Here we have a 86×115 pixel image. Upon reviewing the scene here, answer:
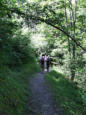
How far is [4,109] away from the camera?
367 centimetres

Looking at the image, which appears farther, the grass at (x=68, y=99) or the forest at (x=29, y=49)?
the grass at (x=68, y=99)

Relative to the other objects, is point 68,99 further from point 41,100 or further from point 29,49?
point 29,49

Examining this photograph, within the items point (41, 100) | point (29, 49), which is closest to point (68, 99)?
point (41, 100)

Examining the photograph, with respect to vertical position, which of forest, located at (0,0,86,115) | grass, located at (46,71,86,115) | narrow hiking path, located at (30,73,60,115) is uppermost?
forest, located at (0,0,86,115)

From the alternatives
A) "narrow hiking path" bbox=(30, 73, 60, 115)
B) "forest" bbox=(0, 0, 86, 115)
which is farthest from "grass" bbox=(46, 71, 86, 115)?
"narrow hiking path" bbox=(30, 73, 60, 115)

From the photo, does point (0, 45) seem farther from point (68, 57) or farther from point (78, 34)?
point (78, 34)

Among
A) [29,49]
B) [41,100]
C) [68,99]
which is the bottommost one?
[68,99]

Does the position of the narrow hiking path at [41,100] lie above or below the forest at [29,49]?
below

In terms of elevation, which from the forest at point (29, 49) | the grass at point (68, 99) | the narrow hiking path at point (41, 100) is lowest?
the grass at point (68, 99)

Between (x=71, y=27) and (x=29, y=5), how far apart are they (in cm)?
380

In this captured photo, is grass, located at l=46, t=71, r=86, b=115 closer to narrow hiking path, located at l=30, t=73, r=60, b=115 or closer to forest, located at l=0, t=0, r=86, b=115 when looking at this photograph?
forest, located at l=0, t=0, r=86, b=115

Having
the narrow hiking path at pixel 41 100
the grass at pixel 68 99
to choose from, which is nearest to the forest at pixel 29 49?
the grass at pixel 68 99

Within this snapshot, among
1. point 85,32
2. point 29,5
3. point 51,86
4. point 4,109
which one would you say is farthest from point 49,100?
point 85,32

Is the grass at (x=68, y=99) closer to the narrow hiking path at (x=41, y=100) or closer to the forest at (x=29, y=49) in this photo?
the forest at (x=29, y=49)
